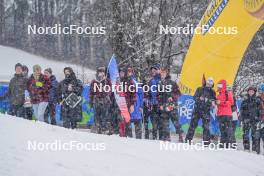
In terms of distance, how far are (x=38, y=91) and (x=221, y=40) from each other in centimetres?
497

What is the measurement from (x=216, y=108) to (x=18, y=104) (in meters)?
4.66

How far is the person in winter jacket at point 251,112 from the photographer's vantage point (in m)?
11.2

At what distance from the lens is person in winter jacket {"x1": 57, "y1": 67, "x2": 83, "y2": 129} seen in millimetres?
10852

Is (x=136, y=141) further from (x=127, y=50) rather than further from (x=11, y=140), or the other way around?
(x=127, y=50)

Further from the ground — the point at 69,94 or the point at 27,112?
the point at 69,94

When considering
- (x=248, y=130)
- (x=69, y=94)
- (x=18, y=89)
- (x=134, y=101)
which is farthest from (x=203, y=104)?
(x=18, y=89)

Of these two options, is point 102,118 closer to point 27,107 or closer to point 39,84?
point 39,84

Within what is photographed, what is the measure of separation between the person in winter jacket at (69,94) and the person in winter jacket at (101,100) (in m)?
0.42

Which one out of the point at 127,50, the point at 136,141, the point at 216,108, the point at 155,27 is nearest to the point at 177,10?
the point at 155,27

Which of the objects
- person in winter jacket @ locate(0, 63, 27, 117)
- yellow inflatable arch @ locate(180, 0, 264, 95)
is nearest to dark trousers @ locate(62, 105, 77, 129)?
person in winter jacket @ locate(0, 63, 27, 117)

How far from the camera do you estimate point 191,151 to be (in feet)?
26.4

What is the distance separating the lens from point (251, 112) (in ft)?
36.8

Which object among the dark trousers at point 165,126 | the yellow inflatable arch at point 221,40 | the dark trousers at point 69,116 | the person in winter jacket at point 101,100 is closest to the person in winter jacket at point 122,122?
the person in winter jacket at point 101,100

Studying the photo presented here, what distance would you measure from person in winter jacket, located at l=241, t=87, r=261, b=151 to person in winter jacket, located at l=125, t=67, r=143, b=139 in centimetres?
255
